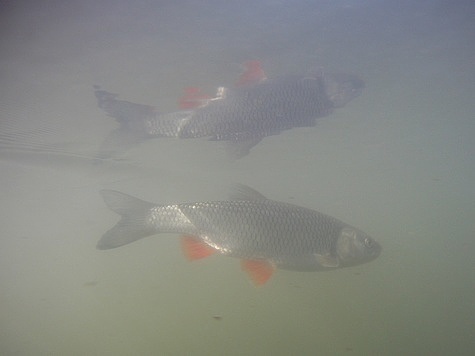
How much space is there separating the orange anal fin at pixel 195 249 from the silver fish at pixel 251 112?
6.29ft

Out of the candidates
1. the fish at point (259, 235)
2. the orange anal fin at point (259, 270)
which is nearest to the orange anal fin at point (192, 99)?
the fish at point (259, 235)

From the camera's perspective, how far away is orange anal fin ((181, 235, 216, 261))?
4.87 m

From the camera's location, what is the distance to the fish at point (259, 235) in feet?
15.3

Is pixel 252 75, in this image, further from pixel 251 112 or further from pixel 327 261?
pixel 327 261

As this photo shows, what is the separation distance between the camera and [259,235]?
465cm

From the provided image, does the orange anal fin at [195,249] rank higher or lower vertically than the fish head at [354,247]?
lower

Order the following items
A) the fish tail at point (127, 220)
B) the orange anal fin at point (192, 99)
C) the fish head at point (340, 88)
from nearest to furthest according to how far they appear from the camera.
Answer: the fish tail at point (127, 220)
the fish head at point (340, 88)
the orange anal fin at point (192, 99)

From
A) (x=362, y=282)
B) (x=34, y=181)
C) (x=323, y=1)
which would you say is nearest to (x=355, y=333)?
(x=362, y=282)

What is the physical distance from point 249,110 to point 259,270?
269 cm

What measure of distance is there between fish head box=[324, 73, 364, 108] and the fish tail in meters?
3.51

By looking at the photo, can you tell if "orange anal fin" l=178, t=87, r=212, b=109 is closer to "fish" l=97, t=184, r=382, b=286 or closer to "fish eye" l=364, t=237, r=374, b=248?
"fish" l=97, t=184, r=382, b=286

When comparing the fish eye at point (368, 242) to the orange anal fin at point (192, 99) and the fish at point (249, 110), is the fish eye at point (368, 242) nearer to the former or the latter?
the fish at point (249, 110)

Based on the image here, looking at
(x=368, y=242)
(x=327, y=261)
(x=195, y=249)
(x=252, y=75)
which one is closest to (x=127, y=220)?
(x=195, y=249)

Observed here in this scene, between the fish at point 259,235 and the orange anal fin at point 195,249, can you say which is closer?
the fish at point 259,235
